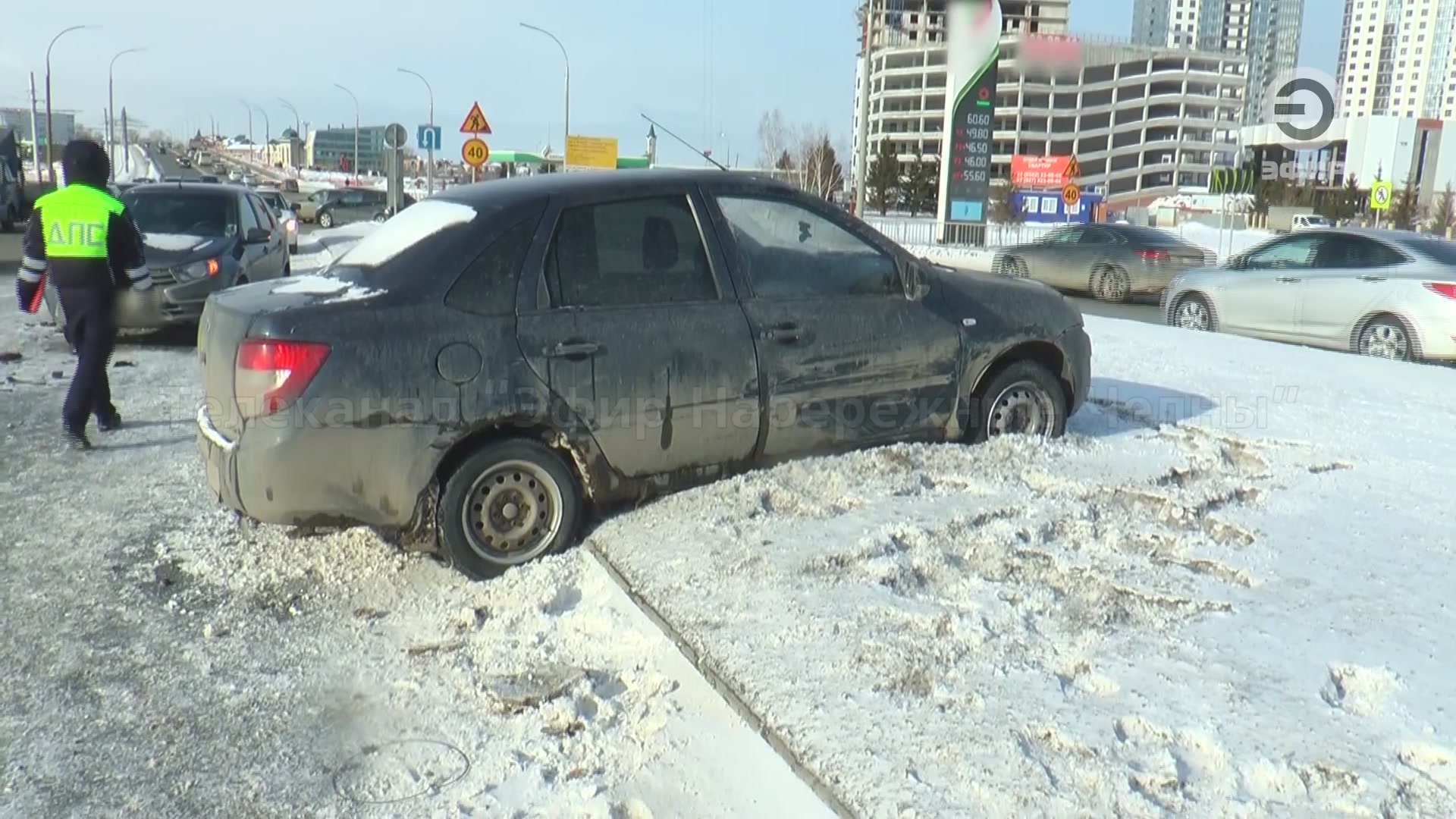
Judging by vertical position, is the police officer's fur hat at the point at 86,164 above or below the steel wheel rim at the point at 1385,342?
above

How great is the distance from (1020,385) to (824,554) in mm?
2124

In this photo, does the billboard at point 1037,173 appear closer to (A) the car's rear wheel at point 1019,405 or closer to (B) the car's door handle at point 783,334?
(A) the car's rear wheel at point 1019,405

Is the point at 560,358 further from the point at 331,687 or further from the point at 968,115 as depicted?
the point at 968,115

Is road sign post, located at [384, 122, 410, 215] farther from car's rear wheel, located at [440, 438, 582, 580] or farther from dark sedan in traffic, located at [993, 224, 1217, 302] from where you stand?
car's rear wheel, located at [440, 438, 582, 580]

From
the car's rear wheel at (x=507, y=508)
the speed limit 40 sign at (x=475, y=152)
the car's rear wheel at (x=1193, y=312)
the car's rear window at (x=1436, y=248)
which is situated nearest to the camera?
the car's rear wheel at (x=507, y=508)

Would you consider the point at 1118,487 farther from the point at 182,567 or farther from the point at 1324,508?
the point at 182,567

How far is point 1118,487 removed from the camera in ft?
18.1

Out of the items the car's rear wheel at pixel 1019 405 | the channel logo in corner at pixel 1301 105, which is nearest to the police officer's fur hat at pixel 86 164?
the car's rear wheel at pixel 1019 405

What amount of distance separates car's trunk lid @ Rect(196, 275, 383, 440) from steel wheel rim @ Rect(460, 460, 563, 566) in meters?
0.91

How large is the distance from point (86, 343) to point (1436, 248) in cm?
1223

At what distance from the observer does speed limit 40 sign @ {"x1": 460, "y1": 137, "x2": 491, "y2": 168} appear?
23219 millimetres

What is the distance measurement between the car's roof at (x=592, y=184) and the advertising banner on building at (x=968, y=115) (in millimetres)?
27644

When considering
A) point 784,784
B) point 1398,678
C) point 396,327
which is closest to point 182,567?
point 396,327

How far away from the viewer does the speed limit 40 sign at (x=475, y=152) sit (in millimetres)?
23219
